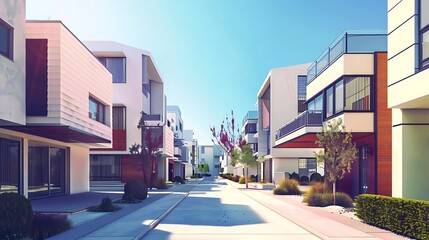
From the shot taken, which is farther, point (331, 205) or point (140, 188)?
point (140, 188)

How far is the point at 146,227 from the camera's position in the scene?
11930 mm

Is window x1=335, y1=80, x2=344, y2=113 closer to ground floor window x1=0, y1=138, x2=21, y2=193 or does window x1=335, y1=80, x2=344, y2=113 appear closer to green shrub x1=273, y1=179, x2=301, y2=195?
green shrub x1=273, y1=179, x2=301, y2=195

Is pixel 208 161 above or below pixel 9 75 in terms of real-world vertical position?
below

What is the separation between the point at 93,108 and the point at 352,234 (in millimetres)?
18577

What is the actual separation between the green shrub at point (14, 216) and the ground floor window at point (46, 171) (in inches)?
492

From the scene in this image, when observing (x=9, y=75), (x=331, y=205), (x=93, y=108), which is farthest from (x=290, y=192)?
(x=9, y=75)

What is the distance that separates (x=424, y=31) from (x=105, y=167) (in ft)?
114

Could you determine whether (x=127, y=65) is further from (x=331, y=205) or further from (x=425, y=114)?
(x=425, y=114)

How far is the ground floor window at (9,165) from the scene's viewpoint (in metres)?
17.5

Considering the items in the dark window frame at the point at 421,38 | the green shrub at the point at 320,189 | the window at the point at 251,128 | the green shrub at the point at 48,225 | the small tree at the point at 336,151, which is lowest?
the green shrub at the point at 320,189

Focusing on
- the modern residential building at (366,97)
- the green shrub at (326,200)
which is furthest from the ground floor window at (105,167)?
the modern residential building at (366,97)

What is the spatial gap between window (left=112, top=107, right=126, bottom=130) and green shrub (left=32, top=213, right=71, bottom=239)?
91.3ft

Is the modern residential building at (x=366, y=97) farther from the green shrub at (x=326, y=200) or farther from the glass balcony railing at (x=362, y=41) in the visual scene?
the green shrub at (x=326, y=200)

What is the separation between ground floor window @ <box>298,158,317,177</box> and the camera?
46.8 m
